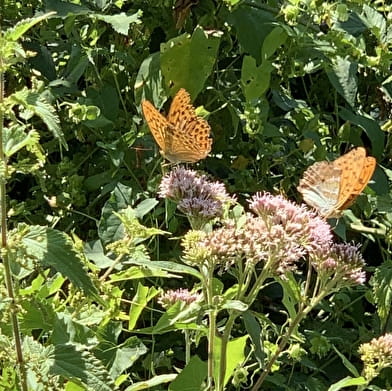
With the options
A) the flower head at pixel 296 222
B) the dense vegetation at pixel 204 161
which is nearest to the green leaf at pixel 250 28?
the dense vegetation at pixel 204 161

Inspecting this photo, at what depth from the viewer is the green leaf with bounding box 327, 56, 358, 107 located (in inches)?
73.0

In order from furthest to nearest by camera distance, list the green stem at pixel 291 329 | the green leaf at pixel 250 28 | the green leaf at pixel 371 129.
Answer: the green leaf at pixel 371 129 < the green leaf at pixel 250 28 < the green stem at pixel 291 329

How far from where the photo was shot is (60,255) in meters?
1.07

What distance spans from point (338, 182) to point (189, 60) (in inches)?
14.3

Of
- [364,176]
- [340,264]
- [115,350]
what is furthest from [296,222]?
[115,350]

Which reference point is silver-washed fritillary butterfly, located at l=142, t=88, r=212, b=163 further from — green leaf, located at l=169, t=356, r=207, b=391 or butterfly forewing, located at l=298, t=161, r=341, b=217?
green leaf, located at l=169, t=356, r=207, b=391

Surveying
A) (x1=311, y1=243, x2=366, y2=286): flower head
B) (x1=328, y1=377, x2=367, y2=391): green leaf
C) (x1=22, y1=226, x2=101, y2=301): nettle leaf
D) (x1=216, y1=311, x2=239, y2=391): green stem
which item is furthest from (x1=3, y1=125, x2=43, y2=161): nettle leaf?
(x1=328, y1=377, x2=367, y2=391): green leaf

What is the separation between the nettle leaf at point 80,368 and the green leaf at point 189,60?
720 mm

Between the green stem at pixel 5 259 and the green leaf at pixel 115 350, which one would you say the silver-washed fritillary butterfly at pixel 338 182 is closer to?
the green leaf at pixel 115 350

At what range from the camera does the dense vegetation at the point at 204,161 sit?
55.1 inches

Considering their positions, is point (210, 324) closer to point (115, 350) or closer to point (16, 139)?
point (115, 350)

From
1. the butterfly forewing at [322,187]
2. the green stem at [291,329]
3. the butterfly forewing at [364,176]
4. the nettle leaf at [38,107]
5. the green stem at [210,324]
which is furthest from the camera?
the butterfly forewing at [322,187]

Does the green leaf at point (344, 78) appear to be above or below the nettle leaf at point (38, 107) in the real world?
A: below

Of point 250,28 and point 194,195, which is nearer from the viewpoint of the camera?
point 194,195
